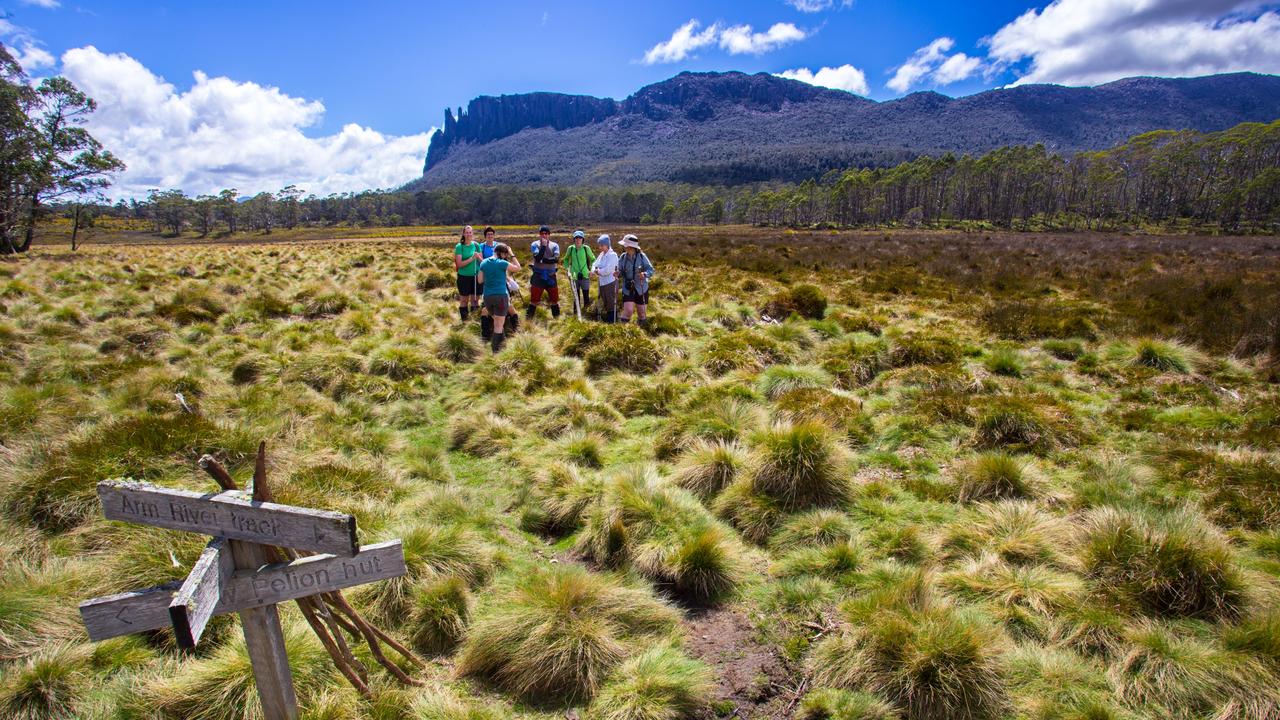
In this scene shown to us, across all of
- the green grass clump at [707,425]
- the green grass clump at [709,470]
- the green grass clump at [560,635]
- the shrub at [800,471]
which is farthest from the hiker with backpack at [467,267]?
the green grass clump at [560,635]

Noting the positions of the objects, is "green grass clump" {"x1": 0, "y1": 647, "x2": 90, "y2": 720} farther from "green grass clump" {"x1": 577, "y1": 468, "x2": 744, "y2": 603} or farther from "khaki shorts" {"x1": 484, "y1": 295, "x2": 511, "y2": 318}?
"khaki shorts" {"x1": 484, "y1": 295, "x2": 511, "y2": 318}

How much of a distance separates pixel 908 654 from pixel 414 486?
4.24 m

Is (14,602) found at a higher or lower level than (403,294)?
lower

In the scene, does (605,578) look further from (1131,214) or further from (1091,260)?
(1131,214)

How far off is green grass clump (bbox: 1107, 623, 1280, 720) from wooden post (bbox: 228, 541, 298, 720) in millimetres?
3950

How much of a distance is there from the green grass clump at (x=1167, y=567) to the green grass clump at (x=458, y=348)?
8295 millimetres

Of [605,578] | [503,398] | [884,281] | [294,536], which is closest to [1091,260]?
[884,281]

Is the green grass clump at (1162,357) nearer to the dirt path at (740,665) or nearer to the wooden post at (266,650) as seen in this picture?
the dirt path at (740,665)

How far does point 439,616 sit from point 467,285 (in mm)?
9074

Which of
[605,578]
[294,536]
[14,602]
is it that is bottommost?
[605,578]

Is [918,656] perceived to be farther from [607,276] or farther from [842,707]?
[607,276]

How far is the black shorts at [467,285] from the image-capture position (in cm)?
1159

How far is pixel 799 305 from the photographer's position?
42.1 ft

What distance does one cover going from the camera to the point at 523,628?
128 inches
